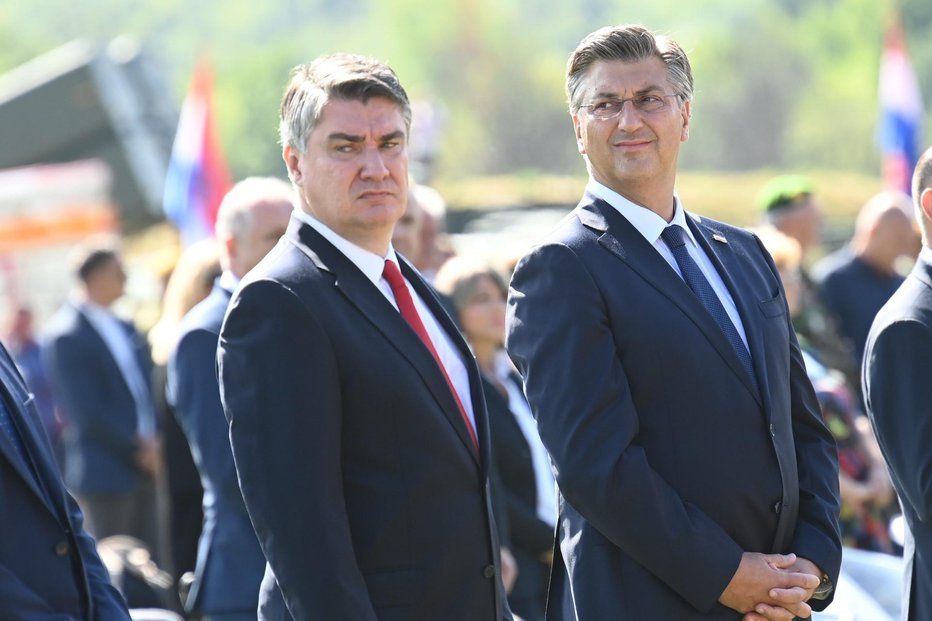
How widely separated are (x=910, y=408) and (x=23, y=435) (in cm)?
→ 210

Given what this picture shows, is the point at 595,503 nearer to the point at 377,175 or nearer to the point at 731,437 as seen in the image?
the point at 731,437

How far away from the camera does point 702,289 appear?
3121mm

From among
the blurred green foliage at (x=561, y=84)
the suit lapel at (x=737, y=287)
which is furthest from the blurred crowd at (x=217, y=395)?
the blurred green foliage at (x=561, y=84)

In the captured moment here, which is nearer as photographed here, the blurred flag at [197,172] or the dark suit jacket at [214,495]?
the dark suit jacket at [214,495]

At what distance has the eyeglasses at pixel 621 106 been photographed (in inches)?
124

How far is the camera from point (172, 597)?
5.56 metres

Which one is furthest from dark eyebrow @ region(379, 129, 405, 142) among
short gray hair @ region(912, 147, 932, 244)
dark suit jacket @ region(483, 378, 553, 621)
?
A: dark suit jacket @ region(483, 378, 553, 621)

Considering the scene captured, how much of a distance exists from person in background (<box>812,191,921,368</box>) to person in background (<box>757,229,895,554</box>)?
6.60 feet

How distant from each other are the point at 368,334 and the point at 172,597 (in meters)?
2.90

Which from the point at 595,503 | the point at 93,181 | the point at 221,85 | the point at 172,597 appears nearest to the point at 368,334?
the point at 595,503

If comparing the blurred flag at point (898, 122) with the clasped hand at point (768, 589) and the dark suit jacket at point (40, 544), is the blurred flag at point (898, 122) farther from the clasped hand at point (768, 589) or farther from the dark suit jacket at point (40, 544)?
the dark suit jacket at point (40, 544)

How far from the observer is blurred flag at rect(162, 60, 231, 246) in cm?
1014

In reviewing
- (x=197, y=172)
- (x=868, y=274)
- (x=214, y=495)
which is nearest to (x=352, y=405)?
(x=214, y=495)

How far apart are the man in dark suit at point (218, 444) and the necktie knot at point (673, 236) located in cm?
146
